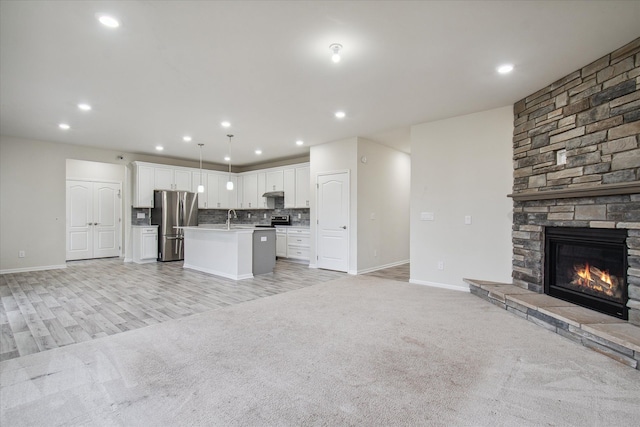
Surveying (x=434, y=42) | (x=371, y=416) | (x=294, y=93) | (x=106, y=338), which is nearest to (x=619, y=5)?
(x=434, y=42)

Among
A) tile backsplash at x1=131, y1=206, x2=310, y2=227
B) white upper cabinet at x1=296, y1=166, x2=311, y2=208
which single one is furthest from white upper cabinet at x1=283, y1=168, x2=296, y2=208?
tile backsplash at x1=131, y1=206, x2=310, y2=227

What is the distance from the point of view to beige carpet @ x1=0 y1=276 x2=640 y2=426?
5.75 feet

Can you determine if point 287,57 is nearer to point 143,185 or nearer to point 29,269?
point 143,185

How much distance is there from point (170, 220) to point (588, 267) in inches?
309

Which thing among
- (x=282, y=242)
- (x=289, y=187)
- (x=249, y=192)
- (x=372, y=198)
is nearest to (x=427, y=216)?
(x=372, y=198)

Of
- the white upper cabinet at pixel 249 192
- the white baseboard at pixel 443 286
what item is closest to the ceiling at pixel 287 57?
the white baseboard at pixel 443 286

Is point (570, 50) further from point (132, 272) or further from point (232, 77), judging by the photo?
point (132, 272)

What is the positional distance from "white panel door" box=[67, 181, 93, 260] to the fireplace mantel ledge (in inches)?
379

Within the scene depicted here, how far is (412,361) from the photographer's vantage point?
7.84ft

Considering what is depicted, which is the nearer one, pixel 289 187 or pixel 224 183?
pixel 289 187

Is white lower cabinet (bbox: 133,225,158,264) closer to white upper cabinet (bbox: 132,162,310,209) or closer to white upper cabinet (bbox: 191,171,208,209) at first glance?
white upper cabinet (bbox: 132,162,310,209)

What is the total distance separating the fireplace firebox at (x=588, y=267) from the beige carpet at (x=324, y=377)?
645 mm

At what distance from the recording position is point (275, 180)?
26.8 ft

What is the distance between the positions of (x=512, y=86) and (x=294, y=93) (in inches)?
104
